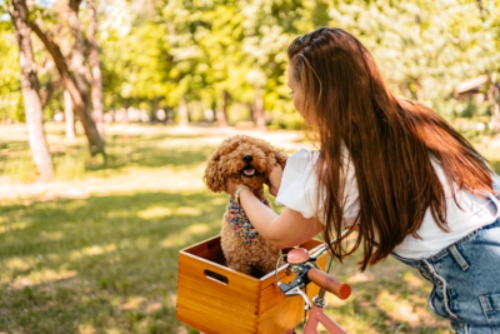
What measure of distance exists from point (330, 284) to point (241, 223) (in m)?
0.82

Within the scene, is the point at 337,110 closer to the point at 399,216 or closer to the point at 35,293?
the point at 399,216

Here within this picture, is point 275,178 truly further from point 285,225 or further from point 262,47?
point 262,47

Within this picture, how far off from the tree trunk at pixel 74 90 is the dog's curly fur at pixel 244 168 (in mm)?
9138

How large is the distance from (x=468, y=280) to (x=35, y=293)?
3.88 metres

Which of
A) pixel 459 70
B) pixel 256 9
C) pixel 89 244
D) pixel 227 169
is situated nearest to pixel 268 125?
pixel 256 9

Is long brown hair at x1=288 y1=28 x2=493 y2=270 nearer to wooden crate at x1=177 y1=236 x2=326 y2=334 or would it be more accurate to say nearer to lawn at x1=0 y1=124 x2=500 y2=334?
wooden crate at x1=177 y1=236 x2=326 y2=334

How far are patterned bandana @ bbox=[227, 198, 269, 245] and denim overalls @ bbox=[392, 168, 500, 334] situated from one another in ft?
3.21

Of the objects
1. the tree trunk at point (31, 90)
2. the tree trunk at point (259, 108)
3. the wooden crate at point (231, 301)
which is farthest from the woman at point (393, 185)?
the tree trunk at point (259, 108)

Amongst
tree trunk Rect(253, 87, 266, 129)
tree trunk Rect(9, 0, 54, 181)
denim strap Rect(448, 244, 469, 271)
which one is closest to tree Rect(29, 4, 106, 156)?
tree trunk Rect(9, 0, 54, 181)

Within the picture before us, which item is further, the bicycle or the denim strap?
the bicycle

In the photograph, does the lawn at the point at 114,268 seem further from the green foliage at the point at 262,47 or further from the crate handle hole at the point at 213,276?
the green foliage at the point at 262,47

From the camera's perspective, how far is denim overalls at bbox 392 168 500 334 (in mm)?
1458

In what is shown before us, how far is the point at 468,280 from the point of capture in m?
1.48

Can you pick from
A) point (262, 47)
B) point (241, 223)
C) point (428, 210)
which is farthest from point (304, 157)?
point (262, 47)
